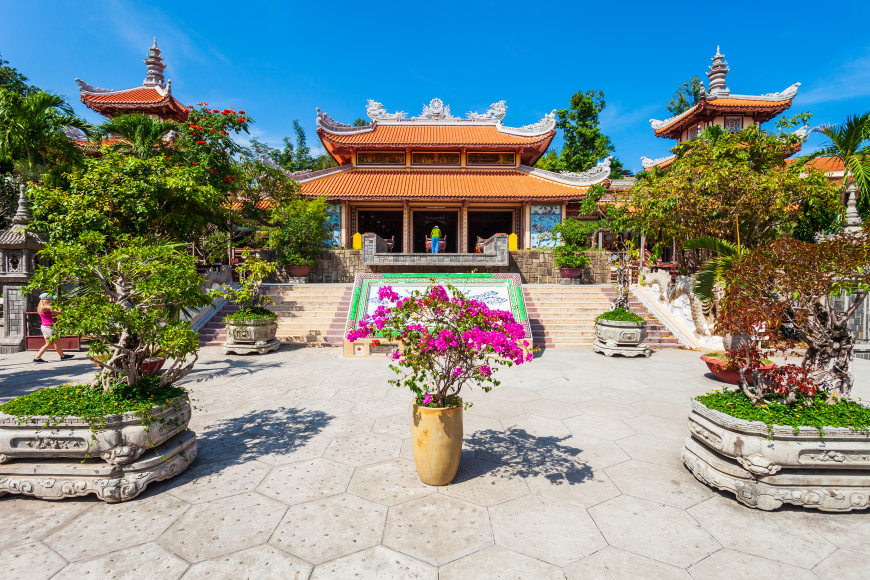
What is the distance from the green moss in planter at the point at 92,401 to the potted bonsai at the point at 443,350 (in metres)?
1.91

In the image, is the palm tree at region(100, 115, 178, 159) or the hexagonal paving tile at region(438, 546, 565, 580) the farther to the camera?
the palm tree at region(100, 115, 178, 159)

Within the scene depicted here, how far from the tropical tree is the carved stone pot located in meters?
27.8

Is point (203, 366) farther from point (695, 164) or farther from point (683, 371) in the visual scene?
point (695, 164)

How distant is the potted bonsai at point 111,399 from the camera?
3.09 m

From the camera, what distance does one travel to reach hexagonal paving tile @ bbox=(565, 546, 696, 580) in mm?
2340

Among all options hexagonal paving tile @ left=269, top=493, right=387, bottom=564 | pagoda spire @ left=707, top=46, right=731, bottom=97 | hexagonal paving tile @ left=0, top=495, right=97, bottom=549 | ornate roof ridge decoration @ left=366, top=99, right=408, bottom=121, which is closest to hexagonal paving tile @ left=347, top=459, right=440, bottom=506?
hexagonal paving tile @ left=269, top=493, right=387, bottom=564

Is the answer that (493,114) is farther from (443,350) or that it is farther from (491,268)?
(443,350)

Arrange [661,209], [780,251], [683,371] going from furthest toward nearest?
[661,209]
[683,371]
[780,251]

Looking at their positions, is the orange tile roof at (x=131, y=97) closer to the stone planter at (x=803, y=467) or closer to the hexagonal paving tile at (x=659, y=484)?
the hexagonal paving tile at (x=659, y=484)

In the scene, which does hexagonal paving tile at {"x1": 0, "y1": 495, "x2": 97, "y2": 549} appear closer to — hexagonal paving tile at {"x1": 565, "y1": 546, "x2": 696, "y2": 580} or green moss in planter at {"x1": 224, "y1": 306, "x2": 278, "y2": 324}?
hexagonal paving tile at {"x1": 565, "y1": 546, "x2": 696, "y2": 580}

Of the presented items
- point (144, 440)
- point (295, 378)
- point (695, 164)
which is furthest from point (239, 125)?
point (695, 164)

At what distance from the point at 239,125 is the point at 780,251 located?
1314cm

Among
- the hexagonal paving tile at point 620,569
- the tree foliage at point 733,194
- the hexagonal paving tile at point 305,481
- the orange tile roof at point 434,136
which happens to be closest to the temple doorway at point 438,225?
the orange tile roof at point 434,136

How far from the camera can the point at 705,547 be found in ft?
8.57
